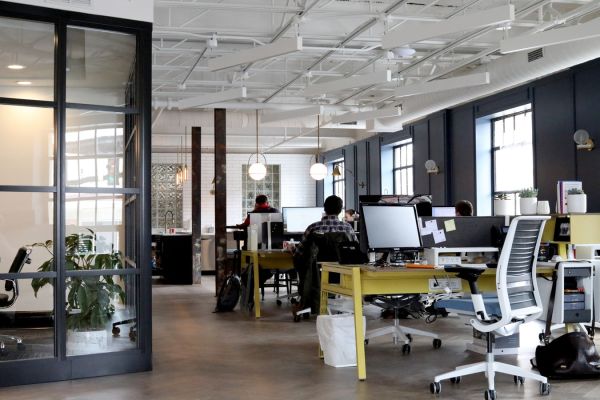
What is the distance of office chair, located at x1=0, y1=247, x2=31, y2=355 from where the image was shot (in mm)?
5180

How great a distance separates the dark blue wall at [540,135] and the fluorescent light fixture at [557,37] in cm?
277

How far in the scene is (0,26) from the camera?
207 inches

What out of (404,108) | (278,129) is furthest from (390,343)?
(278,129)

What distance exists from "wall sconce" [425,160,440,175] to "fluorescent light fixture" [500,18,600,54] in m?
6.52

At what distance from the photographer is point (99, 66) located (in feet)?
18.2

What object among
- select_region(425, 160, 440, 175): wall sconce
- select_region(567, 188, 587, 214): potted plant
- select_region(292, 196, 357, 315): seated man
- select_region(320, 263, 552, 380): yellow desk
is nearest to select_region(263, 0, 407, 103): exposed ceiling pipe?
select_region(292, 196, 357, 315): seated man

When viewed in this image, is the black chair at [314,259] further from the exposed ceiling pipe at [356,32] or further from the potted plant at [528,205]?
the exposed ceiling pipe at [356,32]

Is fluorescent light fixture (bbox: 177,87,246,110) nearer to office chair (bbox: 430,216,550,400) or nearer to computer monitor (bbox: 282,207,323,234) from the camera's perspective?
computer monitor (bbox: 282,207,323,234)

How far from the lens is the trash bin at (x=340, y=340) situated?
5641 mm

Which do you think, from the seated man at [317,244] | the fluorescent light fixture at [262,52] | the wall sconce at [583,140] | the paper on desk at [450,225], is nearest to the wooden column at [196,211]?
the fluorescent light fixture at [262,52]

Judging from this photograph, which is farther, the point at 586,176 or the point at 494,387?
the point at 586,176

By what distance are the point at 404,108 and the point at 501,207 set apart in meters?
6.62

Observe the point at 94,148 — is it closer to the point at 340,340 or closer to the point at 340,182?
the point at 340,340

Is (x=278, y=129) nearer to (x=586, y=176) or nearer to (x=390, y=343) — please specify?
(x=586, y=176)
